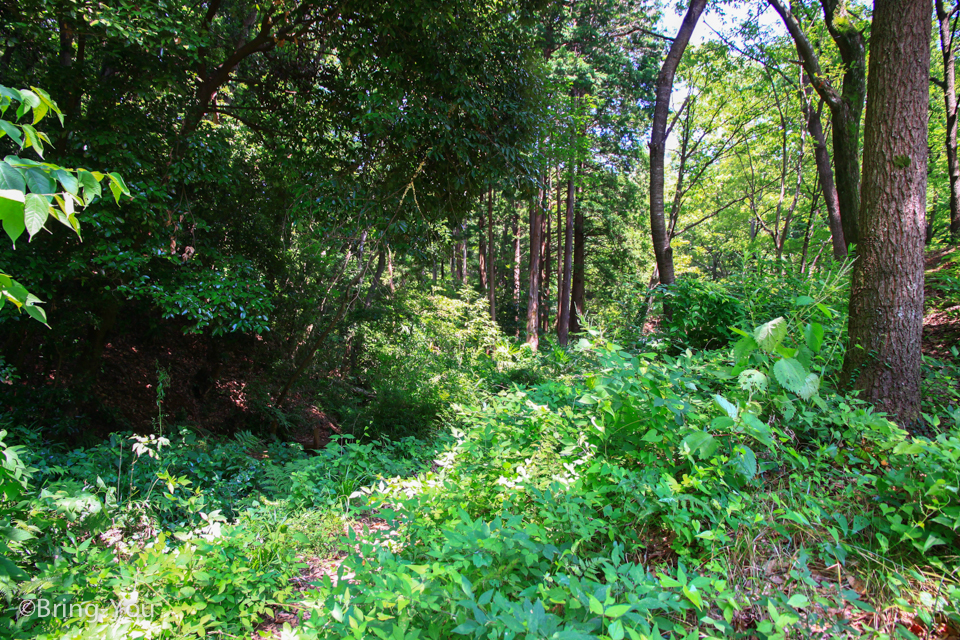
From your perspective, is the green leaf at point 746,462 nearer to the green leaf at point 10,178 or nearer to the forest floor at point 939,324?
the green leaf at point 10,178

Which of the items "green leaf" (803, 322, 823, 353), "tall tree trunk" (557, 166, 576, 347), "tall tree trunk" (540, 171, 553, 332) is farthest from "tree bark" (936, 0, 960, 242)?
"tall tree trunk" (540, 171, 553, 332)

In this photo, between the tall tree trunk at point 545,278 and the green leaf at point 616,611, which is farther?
the tall tree trunk at point 545,278

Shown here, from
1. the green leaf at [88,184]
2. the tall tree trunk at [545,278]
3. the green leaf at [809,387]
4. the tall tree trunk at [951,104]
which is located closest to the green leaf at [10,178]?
the green leaf at [88,184]

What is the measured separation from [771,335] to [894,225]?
183 centimetres

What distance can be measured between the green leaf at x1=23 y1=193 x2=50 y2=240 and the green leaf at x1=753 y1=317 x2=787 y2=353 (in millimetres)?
2424

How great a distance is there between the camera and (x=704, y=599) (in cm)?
175

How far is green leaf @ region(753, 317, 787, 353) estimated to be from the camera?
6.51 ft

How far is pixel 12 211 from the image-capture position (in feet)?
3.24

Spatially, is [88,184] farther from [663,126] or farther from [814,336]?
[663,126]

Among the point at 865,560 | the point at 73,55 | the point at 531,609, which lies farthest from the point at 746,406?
the point at 73,55

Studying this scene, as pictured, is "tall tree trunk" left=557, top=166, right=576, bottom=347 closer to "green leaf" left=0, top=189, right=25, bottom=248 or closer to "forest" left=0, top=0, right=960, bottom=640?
"forest" left=0, top=0, right=960, bottom=640

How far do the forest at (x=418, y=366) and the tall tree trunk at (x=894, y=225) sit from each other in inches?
0.8

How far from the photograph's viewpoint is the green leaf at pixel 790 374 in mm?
1958

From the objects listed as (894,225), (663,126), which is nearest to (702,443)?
(894,225)
